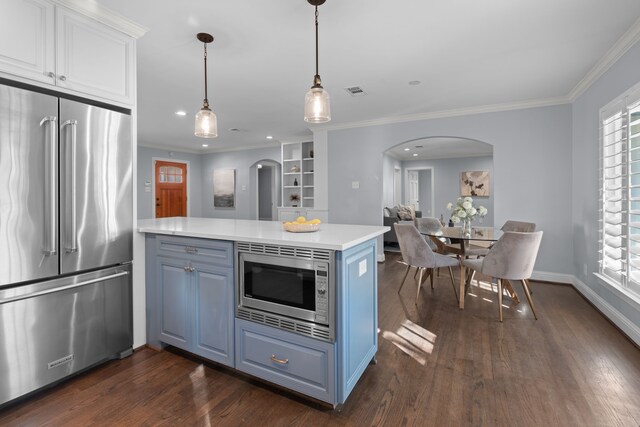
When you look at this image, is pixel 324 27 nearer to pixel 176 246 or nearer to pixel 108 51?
pixel 108 51

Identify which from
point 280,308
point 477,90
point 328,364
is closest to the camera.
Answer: point 328,364

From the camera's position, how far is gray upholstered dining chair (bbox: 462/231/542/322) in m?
2.89

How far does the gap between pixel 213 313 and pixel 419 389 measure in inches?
55.1

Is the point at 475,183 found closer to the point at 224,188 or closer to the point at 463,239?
the point at 463,239

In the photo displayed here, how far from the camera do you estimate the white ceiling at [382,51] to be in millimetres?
2260

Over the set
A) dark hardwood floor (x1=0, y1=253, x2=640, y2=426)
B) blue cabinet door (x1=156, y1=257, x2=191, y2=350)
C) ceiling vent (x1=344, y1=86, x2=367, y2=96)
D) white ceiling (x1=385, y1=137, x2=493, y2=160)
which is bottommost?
dark hardwood floor (x1=0, y1=253, x2=640, y2=426)

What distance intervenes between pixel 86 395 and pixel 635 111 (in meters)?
4.47

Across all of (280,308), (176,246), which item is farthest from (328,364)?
(176,246)

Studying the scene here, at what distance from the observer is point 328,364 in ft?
5.59

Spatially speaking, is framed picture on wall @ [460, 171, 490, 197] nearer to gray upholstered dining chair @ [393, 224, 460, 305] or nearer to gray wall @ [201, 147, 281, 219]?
gray wall @ [201, 147, 281, 219]

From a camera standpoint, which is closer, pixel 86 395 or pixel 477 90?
pixel 86 395

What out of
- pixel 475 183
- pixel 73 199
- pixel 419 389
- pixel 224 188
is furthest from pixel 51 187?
pixel 475 183

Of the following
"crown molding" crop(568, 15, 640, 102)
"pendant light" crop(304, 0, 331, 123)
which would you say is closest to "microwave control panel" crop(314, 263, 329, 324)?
"pendant light" crop(304, 0, 331, 123)

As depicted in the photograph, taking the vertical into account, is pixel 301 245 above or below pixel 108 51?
below
